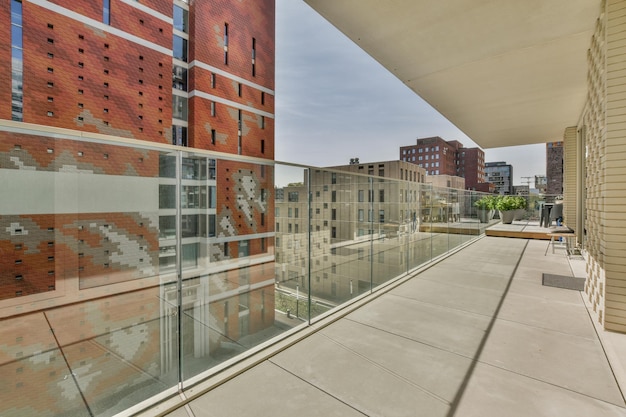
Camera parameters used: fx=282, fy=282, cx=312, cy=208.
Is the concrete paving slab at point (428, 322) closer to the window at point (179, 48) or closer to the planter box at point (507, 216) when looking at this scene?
the planter box at point (507, 216)

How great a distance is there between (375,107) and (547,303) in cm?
6052

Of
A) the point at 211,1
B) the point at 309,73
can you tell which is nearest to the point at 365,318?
the point at 211,1

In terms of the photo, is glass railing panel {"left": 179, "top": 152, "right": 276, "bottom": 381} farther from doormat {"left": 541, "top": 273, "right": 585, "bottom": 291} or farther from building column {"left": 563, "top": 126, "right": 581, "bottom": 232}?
building column {"left": 563, "top": 126, "right": 581, "bottom": 232}

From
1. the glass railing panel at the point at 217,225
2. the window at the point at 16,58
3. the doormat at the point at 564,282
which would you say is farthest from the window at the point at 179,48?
the doormat at the point at 564,282

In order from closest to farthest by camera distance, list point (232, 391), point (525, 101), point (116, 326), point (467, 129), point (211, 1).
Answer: point (232, 391) < point (525, 101) < point (116, 326) < point (467, 129) < point (211, 1)

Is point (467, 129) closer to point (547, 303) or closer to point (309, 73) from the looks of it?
point (547, 303)

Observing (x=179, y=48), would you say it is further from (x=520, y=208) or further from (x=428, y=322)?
(x=428, y=322)

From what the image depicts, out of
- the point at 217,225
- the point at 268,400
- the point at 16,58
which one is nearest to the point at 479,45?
the point at 217,225

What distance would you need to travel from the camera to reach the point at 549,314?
3254mm

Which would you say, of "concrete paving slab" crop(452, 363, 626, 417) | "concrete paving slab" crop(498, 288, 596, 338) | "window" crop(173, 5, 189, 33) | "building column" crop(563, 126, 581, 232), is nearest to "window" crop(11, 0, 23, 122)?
"window" crop(173, 5, 189, 33)

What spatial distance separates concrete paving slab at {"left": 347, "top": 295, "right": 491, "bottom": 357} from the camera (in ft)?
8.73

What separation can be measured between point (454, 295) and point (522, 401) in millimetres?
2175

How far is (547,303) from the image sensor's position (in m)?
3.59

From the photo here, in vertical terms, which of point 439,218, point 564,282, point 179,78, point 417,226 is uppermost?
point 179,78
